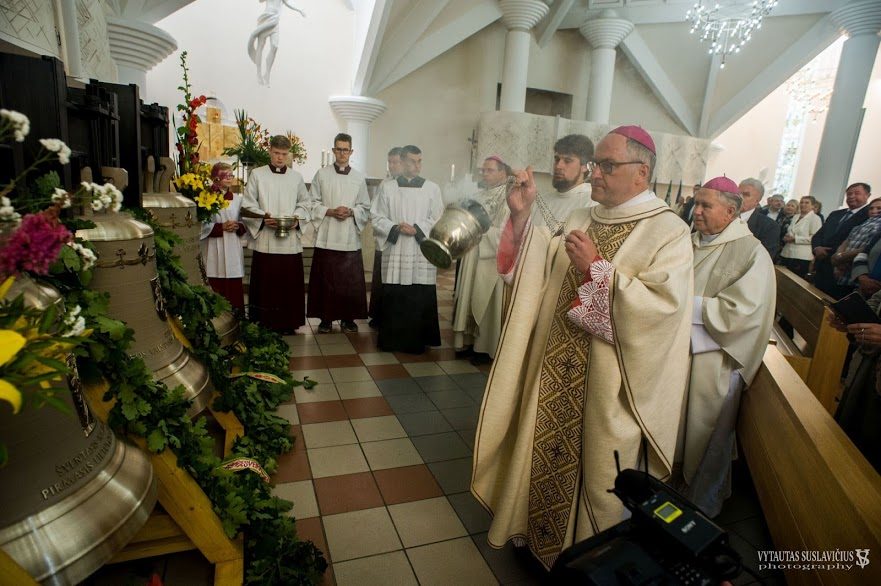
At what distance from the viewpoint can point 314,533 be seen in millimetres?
2525

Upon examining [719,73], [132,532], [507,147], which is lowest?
[132,532]

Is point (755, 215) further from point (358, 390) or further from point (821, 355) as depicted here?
Answer: point (358, 390)

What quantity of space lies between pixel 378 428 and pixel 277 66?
841 cm

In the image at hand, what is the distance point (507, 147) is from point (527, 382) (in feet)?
11.7

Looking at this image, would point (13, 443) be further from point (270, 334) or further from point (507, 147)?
point (507, 147)

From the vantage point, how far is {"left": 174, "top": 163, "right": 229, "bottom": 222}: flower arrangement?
3.47 m

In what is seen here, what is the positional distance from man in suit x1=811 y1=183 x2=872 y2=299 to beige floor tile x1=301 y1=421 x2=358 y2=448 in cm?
543

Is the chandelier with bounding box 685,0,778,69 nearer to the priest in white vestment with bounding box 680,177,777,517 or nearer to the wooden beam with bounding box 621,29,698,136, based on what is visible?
the wooden beam with bounding box 621,29,698,136

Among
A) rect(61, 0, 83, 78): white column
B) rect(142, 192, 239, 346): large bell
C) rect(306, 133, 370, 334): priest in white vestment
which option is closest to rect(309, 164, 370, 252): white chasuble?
rect(306, 133, 370, 334): priest in white vestment

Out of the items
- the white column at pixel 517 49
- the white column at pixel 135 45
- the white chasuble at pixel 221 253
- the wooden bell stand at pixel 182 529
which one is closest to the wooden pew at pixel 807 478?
the wooden bell stand at pixel 182 529

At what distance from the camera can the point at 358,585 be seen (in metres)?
2.22

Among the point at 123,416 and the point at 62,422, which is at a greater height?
the point at 62,422

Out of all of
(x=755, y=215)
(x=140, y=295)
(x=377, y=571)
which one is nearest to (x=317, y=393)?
(x=377, y=571)

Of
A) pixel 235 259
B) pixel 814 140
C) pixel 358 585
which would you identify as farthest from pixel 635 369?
pixel 814 140
